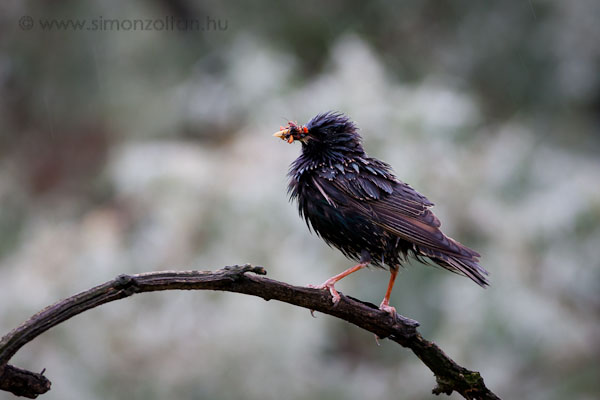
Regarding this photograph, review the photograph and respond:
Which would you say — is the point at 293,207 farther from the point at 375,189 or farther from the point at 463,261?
the point at 463,261

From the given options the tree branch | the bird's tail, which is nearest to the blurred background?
the bird's tail

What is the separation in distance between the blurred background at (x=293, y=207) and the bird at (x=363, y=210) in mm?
2443

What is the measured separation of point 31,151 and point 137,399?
6360 millimetres

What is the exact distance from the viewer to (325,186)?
12.4 feet

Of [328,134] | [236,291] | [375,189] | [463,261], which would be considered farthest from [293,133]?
[236,291]

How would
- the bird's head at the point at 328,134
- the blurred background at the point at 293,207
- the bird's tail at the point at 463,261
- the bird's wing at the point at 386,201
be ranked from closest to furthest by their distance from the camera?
the bird's tail at the point at 463,261
the bird's wing at the point at 386,201
the bird's head at the point at 328,134
the blurred background at the point at 293,207

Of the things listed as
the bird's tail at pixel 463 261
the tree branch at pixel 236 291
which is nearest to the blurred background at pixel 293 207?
the bird's tail at pixel 463 261

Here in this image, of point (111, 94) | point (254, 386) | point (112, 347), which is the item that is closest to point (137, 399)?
point (112, 347)

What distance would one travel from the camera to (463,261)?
3.40m

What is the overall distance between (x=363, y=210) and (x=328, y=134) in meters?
0.56

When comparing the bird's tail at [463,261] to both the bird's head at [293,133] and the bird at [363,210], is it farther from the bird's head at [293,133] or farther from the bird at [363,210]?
the bird's head at [293,133]

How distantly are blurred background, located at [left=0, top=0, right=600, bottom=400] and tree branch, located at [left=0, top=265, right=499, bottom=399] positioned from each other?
11.2ft

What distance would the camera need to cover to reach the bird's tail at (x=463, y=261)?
3332mm

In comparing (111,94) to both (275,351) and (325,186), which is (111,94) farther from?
(325,186)
